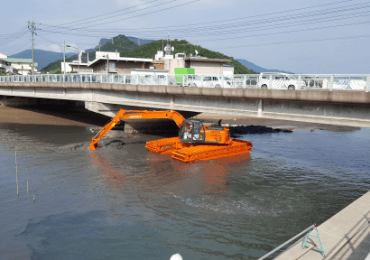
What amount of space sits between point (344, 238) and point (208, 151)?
15231mm

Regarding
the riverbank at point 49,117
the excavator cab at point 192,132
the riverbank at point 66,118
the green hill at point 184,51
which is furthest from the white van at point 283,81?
the green hill at point 184,51

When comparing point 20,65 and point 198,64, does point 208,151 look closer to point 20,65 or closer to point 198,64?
point 198,64

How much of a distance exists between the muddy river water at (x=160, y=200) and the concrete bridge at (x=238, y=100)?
4306mm

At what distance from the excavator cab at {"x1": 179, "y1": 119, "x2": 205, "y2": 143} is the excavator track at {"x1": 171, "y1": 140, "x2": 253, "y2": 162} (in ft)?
2.24

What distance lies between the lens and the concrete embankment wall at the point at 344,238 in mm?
7621

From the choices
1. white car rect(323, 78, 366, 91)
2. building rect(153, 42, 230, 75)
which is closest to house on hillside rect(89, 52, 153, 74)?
building rect(153, 42, 230, 75)

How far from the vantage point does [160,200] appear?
15.1 m

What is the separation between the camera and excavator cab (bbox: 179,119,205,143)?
23828 millimetres

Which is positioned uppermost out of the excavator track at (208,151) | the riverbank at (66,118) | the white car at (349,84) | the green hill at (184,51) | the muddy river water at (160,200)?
the green hill at (184,51)

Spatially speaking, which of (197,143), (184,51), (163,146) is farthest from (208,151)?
(184,51)

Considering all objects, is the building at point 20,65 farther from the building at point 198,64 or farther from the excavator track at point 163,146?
the excavator track at point 163,146

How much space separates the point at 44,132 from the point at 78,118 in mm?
10869

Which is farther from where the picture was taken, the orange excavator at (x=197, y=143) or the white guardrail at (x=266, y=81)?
the orange excavator at (x=197, y=143)

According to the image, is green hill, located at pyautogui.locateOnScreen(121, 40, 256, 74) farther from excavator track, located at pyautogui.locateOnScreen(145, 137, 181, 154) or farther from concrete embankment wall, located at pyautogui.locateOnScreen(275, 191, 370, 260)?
concrete embankment wall, located at pyautogui.locateOnScreen(275, 191, 370, 260)
